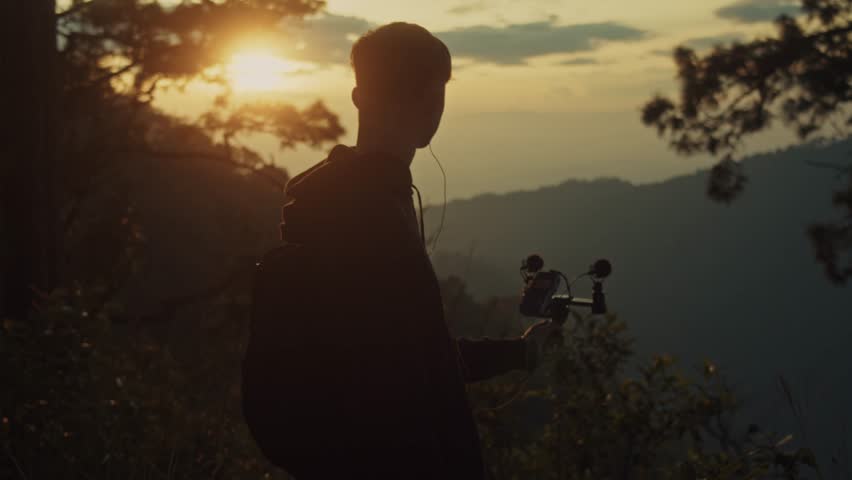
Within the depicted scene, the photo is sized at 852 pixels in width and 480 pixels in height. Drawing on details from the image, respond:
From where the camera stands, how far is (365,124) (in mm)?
1800

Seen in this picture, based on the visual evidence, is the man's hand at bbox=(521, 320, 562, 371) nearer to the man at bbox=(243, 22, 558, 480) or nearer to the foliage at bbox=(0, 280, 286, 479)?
the man at bbox=(243, 22, 558, 480)

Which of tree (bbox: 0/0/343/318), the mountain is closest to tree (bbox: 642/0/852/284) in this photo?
tree (bbox: 0/0/343/318)

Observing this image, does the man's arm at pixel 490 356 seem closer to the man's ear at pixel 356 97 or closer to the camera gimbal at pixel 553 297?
the camera gimbal at pixel 553 297

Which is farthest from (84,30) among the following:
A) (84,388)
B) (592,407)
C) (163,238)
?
(163,238)

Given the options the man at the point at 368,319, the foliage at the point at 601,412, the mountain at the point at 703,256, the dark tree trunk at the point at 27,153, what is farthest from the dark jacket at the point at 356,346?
the mountain at the point at 703,256

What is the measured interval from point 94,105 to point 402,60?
10332mm

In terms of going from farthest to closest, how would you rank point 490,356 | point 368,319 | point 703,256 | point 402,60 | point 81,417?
1. point 703,256
2. point 81,417
3. point 490,356
4. point 402,60
5. point 368,319

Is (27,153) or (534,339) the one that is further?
(27,153)

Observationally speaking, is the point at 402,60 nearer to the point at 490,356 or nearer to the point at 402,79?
the point at 402,79

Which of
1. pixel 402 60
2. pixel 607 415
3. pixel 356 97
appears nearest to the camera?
pixel 402 60

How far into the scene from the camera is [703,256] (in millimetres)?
169250

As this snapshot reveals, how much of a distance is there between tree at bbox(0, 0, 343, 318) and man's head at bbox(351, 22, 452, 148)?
6.03 metres

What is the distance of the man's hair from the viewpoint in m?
1.72

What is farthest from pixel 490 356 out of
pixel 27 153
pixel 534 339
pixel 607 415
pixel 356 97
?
pixel 27 153
